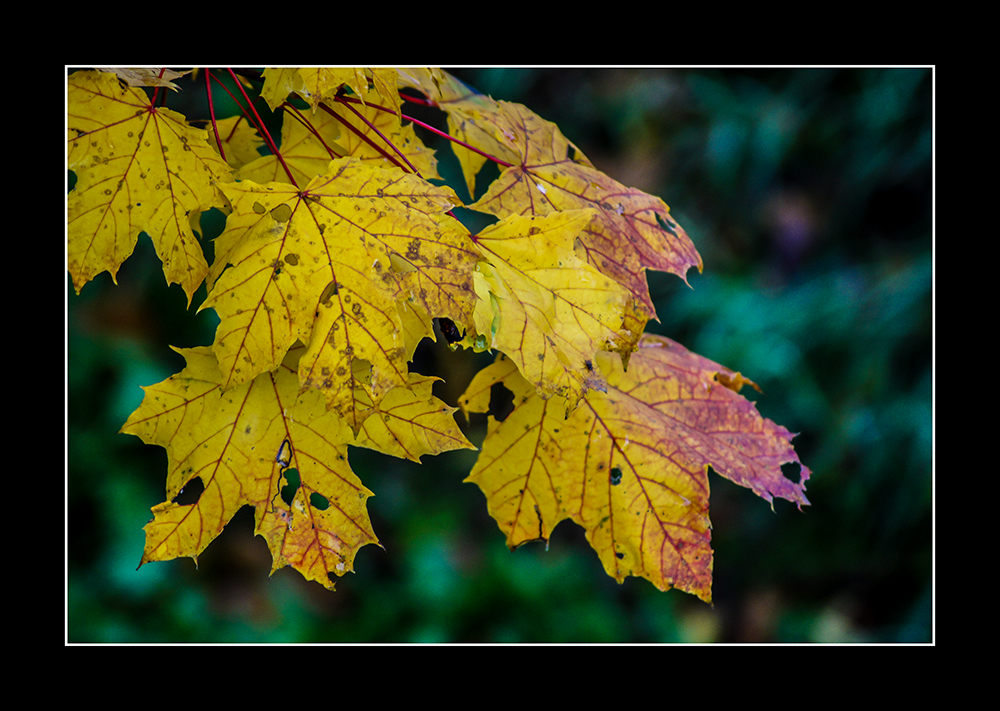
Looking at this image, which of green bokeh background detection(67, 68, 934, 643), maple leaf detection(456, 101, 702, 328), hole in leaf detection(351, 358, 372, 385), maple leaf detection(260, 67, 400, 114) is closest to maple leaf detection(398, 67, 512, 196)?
maple leaf detection(456, 101, 702, 328)

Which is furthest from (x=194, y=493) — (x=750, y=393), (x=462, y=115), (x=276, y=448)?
(x=750, y=393)

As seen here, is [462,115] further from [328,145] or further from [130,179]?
[130,179]

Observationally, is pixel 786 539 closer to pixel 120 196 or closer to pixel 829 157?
pixel 829 157

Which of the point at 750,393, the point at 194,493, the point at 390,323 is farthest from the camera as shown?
the point at 750,393

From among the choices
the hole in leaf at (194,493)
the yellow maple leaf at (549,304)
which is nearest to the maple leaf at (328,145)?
the yellow maple leaf at (549,304)

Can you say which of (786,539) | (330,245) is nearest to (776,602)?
(786,539)

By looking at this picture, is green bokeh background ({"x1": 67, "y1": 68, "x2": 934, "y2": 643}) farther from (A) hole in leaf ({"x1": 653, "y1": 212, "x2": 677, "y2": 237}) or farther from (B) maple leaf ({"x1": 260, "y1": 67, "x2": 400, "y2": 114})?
Result: (B) maple leaf ({"x1": 260, "y1": 67, "x2": 400, "y2": 114})

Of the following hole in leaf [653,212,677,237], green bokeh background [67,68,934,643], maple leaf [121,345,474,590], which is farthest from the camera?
green bokeh background [67,68,934,643]
